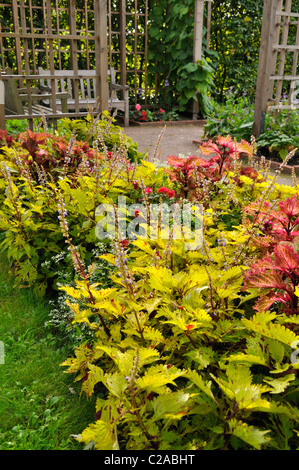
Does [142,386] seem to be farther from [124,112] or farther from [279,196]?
[124,112]

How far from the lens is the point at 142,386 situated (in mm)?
1108

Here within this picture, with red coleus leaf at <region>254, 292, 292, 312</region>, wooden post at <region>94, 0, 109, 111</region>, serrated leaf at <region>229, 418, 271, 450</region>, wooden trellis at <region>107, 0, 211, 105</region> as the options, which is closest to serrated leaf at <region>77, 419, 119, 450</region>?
serrated leaf at <region>229, 418, 271, 450</region>

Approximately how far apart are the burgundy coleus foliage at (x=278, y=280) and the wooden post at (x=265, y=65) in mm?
5442

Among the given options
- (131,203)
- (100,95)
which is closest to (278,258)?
(131,203)

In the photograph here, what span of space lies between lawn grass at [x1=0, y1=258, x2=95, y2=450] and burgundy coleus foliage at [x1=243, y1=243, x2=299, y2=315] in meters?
0.88

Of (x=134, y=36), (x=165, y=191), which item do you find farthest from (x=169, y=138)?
(x=165, y=191)

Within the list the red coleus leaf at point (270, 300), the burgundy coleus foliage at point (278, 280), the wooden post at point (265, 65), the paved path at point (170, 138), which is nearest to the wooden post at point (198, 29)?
the paved path at point (170, 138)

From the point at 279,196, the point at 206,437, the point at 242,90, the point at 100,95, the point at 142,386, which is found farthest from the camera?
the point at 242,90

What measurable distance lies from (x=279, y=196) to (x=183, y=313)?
1157 mm

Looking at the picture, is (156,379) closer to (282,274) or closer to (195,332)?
(195,332)

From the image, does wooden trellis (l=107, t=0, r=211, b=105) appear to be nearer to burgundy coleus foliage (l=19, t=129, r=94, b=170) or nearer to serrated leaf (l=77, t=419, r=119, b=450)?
burgundy coleus foliage (l=19, t=129, r=94, b=170)

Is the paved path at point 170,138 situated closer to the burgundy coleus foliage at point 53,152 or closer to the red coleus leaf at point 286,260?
the burgundy coleus foliage at point 53,152

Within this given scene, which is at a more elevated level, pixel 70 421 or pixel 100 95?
pixel 100 95

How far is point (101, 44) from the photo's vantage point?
481 centimetres
